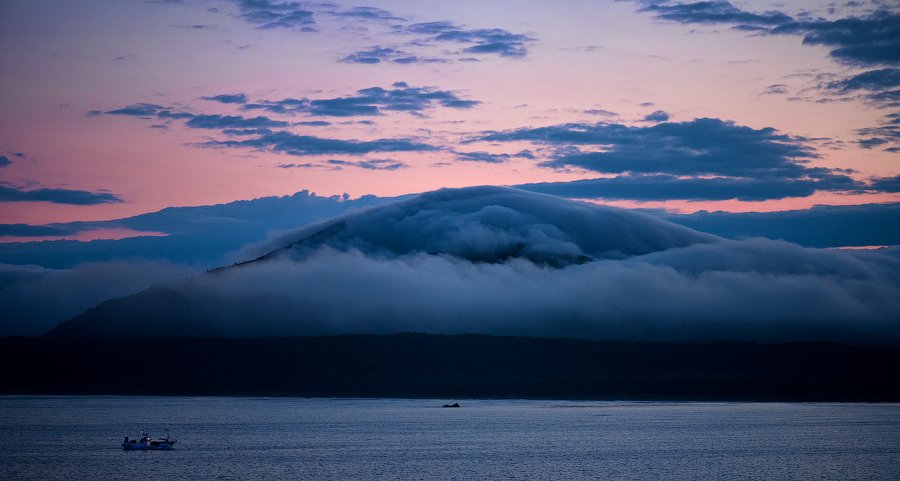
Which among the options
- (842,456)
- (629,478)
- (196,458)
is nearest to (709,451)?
(842,456)

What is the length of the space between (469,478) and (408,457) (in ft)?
104

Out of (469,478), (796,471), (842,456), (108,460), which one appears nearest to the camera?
(469,478)

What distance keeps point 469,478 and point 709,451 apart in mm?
59601

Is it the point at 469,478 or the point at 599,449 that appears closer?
the point at 469,478

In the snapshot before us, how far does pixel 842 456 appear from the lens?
18000cm

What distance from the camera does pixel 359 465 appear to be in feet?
518

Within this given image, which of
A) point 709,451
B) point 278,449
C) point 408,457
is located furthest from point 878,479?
point 278,449

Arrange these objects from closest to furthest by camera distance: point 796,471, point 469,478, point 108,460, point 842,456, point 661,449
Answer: point 469,478 → point 796,471 → point 108,460 → point 842,456 → point 661,449

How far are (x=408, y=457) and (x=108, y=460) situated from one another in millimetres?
41244

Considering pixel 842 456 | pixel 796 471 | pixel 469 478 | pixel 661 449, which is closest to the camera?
→ pixel 469 478

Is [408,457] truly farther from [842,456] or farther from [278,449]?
[842,456]

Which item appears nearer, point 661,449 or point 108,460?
point 108,460

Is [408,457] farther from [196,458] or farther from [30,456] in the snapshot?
[30,456]

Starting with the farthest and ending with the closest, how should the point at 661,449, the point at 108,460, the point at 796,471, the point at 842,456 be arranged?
the point at 661,449 < the point at 842,456 < the point at 108,460 < the point at 796,471
